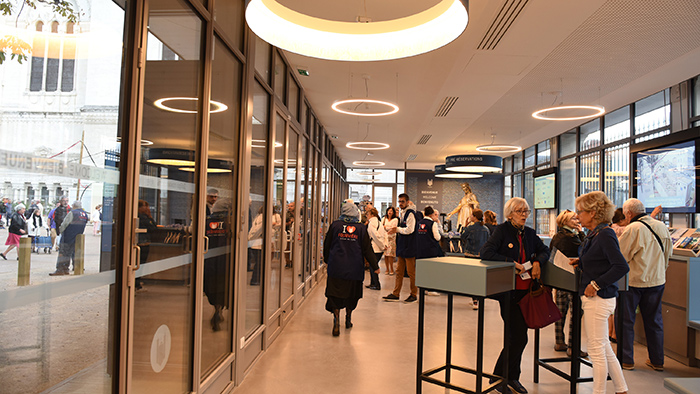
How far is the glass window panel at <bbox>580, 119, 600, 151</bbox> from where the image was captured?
1041 centimetres

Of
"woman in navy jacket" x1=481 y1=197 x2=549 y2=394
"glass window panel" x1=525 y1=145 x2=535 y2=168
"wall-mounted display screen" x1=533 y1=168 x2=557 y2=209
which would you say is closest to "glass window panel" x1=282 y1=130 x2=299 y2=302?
"woman in navy jacket" x1=481 y1=197 x2=549 y2=394

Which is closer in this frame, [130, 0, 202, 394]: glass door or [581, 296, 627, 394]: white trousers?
[130, 0, 202, 394]: glass door

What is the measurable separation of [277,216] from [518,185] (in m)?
12.6

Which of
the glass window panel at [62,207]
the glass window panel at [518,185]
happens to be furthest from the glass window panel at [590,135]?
the glass window panel at [62,207]

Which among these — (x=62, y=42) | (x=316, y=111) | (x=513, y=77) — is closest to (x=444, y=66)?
(x=513, y=77)

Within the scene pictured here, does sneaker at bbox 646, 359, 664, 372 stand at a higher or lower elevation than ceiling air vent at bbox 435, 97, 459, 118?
lower

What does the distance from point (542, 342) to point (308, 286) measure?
174 inches

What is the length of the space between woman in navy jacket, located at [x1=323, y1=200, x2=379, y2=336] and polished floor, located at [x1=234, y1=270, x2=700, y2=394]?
1.43 feet

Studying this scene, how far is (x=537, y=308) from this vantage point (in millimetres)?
3682

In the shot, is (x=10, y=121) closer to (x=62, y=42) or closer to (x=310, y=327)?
(x=62, y=42)

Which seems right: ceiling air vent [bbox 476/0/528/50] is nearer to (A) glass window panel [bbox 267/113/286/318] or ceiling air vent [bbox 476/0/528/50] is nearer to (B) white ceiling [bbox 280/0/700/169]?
(B) white ceiling [bbox 280/0/700/169]

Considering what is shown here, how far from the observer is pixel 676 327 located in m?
4.99

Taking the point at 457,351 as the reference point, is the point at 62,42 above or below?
above

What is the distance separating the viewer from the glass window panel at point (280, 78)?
18.6 ft
